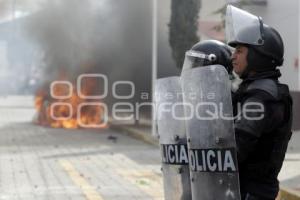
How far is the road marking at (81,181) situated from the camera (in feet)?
25.6

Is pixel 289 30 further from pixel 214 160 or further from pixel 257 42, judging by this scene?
pixel 214 160

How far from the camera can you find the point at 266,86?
108 inches

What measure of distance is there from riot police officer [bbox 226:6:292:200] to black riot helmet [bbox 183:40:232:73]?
31 cm

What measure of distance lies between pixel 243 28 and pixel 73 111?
1628 centimetres

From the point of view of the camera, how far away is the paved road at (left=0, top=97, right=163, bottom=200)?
26.4 ft

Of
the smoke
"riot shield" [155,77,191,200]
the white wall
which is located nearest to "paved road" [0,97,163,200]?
the smoke

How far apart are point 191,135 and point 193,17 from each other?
14.9 metres

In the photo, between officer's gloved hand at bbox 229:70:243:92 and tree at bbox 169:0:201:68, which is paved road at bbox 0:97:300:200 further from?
officer's gloved hand at bbox 229:70:243:92

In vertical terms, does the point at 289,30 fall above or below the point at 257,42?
below

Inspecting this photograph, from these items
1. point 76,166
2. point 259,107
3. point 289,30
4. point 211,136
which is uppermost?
point 259,107

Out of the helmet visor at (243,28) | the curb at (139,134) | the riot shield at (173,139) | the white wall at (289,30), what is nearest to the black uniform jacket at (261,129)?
the helmet visor at (243,28)

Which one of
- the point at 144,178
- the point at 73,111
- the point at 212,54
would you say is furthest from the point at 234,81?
the point at 73,111

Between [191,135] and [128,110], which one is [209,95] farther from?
[128,110]

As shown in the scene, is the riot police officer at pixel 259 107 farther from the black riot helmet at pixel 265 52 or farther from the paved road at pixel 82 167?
the paved road at pixel 82 167
